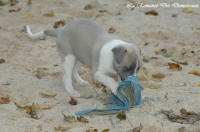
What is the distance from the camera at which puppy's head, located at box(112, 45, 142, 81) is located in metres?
4.55

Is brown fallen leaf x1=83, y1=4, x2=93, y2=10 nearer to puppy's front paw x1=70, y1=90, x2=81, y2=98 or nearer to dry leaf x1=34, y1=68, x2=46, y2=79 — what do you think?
dry leaf x1=34, y1=68, x2=46, y2=79

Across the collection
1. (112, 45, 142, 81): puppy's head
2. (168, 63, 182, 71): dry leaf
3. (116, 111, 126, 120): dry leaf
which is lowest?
(116, 111, 126, 120): dry leaf

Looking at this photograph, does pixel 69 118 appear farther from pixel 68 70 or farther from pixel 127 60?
pixel 68 70

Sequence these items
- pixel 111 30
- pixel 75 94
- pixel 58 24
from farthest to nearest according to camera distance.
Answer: pixel 58 24, pixel 111 30, pixel 75 94

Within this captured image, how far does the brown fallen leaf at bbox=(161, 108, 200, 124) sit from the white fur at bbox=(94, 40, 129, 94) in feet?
2.68

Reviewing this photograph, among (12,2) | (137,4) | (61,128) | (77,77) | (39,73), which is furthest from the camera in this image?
(12,2)

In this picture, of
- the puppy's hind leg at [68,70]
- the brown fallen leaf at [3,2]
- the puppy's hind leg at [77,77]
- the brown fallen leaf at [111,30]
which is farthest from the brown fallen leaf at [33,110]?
the brown fallen leaf at [3,2]

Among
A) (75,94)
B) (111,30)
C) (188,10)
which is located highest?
(188,10)

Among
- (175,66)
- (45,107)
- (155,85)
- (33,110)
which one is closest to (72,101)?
(45,107)

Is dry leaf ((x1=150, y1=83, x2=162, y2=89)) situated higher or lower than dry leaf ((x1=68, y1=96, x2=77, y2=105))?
higher

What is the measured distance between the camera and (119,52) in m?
4.61

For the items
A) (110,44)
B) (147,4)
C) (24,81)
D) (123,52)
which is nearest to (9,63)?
(24,81)

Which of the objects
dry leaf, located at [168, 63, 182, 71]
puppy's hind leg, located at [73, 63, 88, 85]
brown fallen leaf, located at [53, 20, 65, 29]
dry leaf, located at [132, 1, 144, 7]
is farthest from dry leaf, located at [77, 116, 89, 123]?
dry leaf, located at [132, 1, 144, 7]

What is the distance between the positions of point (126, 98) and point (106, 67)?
546 millimetres
